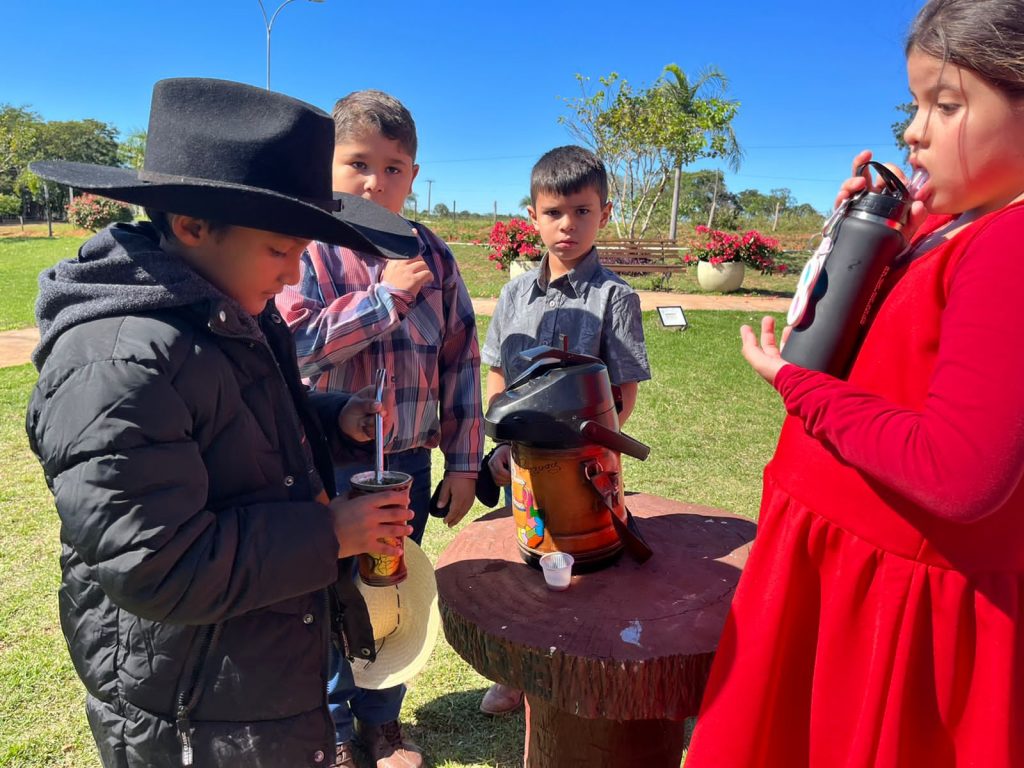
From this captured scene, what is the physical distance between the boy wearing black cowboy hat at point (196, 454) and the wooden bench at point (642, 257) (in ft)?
46.4

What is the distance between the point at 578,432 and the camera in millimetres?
1514

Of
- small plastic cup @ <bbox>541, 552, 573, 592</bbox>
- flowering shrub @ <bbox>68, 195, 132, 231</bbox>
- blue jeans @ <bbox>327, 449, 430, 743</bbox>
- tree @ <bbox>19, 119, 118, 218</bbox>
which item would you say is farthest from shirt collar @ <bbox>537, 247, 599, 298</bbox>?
tree @ <bbox>19, 119, 118, 218</bbox>

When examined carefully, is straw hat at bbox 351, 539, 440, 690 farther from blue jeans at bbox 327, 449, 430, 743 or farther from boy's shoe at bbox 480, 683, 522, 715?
boy's shoe at bbox 480, 683, 522, 715

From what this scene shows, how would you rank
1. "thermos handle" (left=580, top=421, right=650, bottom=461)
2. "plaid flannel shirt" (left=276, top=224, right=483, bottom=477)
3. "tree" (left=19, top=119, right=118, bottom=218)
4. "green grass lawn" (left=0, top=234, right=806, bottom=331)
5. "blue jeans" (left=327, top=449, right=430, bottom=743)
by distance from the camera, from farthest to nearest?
1. "tree" (left=19, top=119, right=118, bottom=218)
2. "green grass lawn" (left=0, top=234, right=806, bottom=331)
3. "blue jeans" (left=327, top=449, right=430, bottom=743)
4. "plaid flannel shirt" (left=276, top=224, right=483, bottom=477)
5. "thermos handle" (left=580, top=421, right=650, bottom=461)

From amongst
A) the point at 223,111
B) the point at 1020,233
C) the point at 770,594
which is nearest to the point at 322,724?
the point at 770,594

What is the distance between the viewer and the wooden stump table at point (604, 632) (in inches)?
55.0

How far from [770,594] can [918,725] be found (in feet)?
0.93

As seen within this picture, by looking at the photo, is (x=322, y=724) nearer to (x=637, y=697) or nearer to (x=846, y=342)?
(x=637, y=697)

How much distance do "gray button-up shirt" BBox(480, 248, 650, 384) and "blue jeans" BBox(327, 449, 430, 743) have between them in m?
0.55

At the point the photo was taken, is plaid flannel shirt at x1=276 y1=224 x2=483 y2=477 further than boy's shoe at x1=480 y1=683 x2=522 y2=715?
No

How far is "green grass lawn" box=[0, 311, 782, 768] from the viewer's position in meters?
2.45

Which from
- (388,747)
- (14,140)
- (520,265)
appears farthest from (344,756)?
(14,140)

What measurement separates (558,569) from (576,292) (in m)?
1.35

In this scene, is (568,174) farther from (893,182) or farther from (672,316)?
(672,316)
